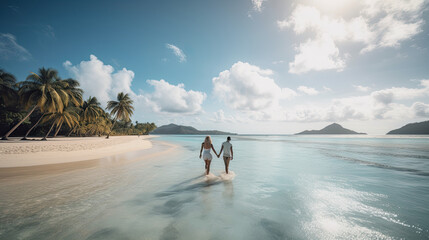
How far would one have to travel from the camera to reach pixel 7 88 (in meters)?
23.5

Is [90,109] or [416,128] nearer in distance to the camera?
[90,109]

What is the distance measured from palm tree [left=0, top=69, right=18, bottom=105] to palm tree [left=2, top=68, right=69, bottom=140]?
1106 millimetres

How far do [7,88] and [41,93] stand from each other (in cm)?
542

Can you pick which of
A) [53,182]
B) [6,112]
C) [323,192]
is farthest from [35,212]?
[6,112]

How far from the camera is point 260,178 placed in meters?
9.04

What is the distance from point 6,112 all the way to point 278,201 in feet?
142

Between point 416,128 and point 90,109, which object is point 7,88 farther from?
point 416,128

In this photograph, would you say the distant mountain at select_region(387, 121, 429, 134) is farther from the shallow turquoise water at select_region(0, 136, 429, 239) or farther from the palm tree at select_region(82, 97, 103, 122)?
the palm tree at select_region(82, 97, 103, 122)

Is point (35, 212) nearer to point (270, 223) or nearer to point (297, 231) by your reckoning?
point (270, 223)

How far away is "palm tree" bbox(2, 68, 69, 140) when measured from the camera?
23156mm

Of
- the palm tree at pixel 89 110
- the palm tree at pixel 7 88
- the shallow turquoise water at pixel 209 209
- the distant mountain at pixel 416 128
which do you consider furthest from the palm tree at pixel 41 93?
the distant mountain at pixel 416 128

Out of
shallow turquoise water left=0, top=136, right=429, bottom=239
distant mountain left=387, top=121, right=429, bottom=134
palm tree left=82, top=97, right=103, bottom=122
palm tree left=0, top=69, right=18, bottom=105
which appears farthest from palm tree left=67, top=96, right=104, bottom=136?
distant mountain left=387, top=121, right=429, bottom=134

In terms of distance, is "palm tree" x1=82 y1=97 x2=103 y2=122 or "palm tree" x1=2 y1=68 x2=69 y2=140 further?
"palm tree" x1=82 y1=97 x2=103 y2=122

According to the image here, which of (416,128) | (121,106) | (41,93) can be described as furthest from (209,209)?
(416,128)
